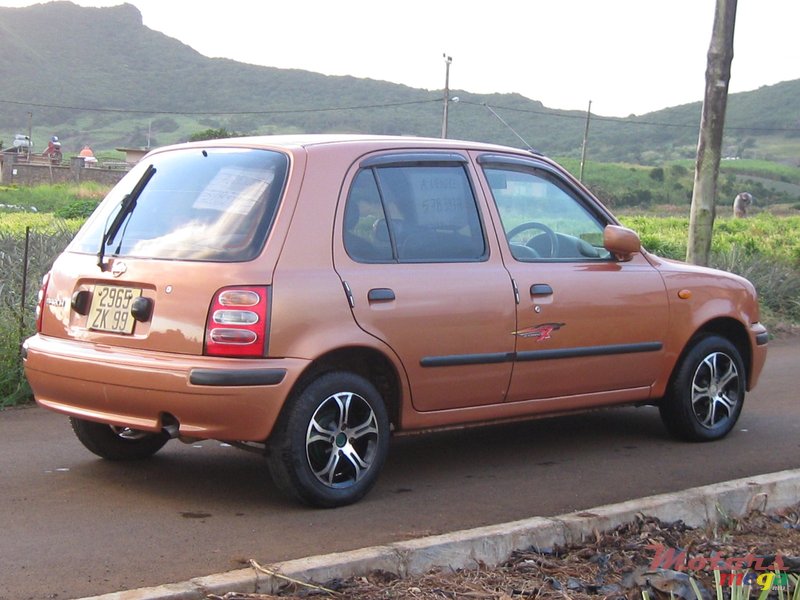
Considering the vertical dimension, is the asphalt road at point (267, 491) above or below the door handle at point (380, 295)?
below

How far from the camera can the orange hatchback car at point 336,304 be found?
5340mm

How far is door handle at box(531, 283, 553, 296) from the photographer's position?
6383 mm

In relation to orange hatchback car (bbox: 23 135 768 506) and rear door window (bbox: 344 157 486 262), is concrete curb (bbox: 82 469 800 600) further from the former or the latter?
rear door window (bbox: 344 157 486 262)

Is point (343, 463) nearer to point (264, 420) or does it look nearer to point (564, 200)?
point (264, 420)

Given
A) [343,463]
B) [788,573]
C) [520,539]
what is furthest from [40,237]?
[788,573]

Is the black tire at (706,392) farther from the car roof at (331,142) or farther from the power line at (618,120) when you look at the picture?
the power line at (618,120)

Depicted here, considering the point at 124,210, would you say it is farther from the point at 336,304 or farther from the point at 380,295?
the point at 380,295

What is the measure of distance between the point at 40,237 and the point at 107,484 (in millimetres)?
5789

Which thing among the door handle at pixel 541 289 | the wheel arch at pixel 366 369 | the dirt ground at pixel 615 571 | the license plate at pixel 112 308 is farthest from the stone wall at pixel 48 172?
the dirt ground at pixel 615 571

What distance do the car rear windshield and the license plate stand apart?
0.19 meters

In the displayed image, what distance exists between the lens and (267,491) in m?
6.00

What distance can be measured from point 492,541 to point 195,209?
2.16 metres

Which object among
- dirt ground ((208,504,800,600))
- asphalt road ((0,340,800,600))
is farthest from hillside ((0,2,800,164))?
Answer: dirt ground ((208,504,800,600))

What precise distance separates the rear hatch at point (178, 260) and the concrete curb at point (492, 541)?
123 centimetres
